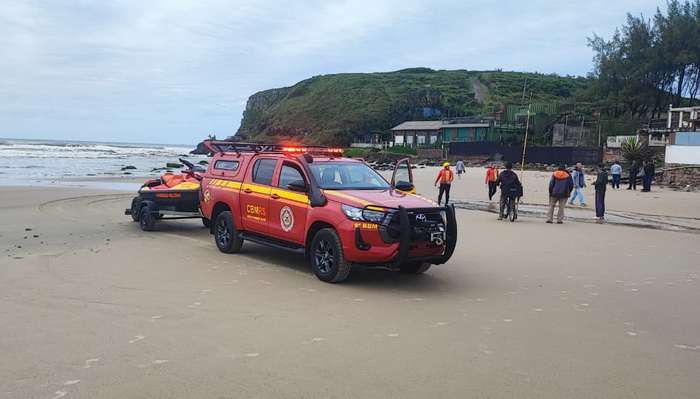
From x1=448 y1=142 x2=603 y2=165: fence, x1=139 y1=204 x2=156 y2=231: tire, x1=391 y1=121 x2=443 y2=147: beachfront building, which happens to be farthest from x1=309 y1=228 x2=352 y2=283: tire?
x1=391 y1=121 x2=443 y2=147: beachfront building

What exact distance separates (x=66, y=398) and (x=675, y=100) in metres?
75.8

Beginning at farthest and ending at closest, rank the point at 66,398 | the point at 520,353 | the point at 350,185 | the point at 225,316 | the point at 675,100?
the point at 675,100
the point at 350,185
the point at 225,316
the point at 520,353
the point at 66,398

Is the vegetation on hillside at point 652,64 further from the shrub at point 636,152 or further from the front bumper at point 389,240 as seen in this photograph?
the front bumper at point 389,240

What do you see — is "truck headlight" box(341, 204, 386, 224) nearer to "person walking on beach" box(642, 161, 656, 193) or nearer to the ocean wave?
"person walking on beach" box(642, 161, 656, 193)

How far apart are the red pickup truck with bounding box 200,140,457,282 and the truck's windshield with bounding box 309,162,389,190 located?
0.02 metres

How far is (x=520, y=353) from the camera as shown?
17.3ft

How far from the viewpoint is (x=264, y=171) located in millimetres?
9883

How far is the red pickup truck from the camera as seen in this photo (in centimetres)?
776

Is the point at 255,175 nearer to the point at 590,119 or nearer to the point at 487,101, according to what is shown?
the point at 590,119

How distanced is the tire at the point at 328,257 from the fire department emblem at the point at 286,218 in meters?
0.62

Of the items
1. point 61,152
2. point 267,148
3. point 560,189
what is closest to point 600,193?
point 560,189

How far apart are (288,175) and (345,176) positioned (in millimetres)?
918

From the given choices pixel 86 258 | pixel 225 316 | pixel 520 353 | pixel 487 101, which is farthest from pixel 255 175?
pixel 487 101

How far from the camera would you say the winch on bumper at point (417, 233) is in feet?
25.0
